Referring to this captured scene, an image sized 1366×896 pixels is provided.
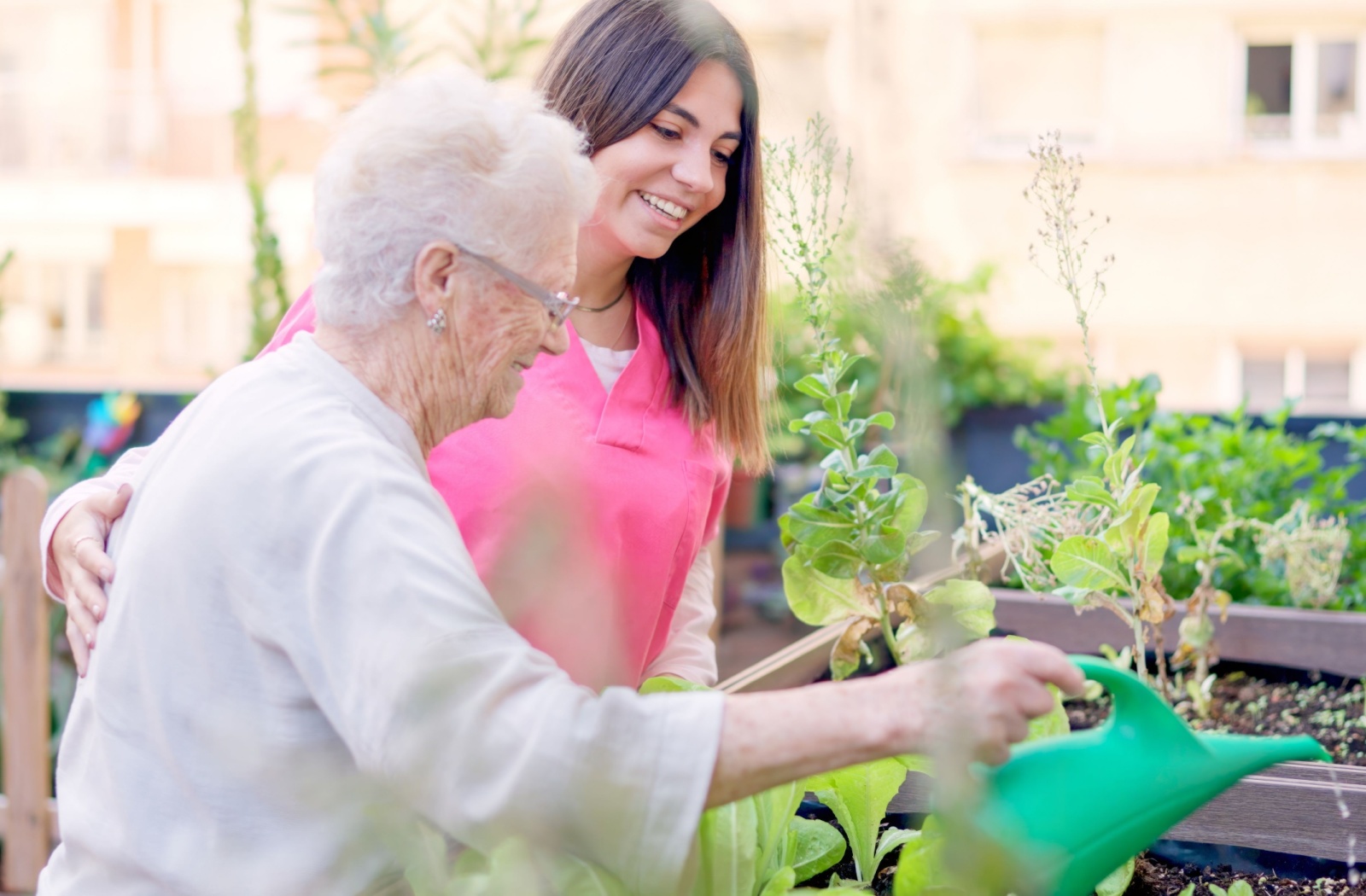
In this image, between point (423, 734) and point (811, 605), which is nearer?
point (423, 734)

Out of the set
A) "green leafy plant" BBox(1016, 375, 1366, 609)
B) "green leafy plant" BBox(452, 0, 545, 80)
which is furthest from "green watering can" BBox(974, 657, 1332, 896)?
"green leafy plant" BBox(452, 0, 545, 80)

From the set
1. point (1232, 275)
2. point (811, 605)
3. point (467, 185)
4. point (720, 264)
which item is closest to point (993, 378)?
point (720, 264)

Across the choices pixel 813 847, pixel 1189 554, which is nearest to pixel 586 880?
pixel 813 847

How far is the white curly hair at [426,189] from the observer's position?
0.93 meters

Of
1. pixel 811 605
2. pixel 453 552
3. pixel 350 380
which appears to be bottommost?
pixel 811 605

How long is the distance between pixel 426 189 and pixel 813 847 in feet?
2.26

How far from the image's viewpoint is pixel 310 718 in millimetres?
860

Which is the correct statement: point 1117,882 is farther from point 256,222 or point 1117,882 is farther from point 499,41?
point 499,41

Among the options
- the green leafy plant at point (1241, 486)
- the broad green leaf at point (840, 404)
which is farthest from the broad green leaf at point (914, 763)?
the green leafy plant at point (1241, 486)

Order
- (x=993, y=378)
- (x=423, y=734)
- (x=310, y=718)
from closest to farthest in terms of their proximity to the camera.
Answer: (x=423, y=734), (x=310, y=718), (x=993, y=378)

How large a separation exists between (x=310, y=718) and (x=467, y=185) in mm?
414

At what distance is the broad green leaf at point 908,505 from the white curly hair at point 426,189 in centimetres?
45

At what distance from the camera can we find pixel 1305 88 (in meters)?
8.30

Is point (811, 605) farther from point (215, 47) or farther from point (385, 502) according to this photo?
point (215, 47)
